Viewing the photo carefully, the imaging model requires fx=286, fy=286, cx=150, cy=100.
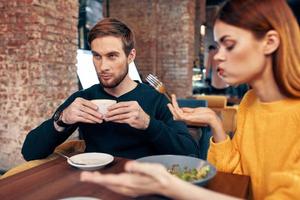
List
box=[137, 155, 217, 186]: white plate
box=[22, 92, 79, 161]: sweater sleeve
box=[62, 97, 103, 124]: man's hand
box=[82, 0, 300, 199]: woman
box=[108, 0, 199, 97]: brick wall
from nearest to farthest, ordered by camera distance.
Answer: box=[82, 0, 300, 199]: woman
box=[137, 155, 217, 186]: white plate
box=[62, 97, 103, 124]: man's hand
box=[22, 92, 79, 161]: sweater sleeve
box=[108, 0, 199, 97]: brick wall

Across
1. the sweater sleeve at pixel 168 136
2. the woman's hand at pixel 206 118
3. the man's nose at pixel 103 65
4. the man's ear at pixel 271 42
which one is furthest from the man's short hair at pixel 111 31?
the man's ear at pixel 271 42

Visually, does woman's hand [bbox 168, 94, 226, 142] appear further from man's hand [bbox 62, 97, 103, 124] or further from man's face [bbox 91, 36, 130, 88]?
man's face [bbox 91, 36, 130, 88]

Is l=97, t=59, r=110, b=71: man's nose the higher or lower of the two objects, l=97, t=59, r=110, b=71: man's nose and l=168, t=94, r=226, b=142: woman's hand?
the higher

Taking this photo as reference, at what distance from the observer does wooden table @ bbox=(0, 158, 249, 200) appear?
920 mm

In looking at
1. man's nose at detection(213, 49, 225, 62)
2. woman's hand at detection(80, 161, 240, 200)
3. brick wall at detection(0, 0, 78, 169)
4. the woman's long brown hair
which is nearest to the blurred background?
brick wall at detection(0, 0, 78, 169)

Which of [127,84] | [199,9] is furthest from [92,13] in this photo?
[127,84]

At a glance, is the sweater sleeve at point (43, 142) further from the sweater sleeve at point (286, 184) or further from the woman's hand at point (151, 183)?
the sweater sleeve at point (286, 184)

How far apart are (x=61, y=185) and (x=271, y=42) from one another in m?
0.86

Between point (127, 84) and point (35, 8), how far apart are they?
5.39 ft

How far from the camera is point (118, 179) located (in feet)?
2.07

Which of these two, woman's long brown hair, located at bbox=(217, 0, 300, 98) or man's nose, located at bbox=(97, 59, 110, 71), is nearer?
woman's long brown hair, located at bbox=(217, 0, 300, 98)

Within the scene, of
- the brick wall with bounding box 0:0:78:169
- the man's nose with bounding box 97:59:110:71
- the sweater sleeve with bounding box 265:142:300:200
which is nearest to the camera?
the sweater sleeve with bounding box 265:142:300:200

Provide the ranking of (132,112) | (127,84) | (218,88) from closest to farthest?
(132,112)
(127,84)
(218,88)

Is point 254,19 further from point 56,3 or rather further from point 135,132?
point 56,3
